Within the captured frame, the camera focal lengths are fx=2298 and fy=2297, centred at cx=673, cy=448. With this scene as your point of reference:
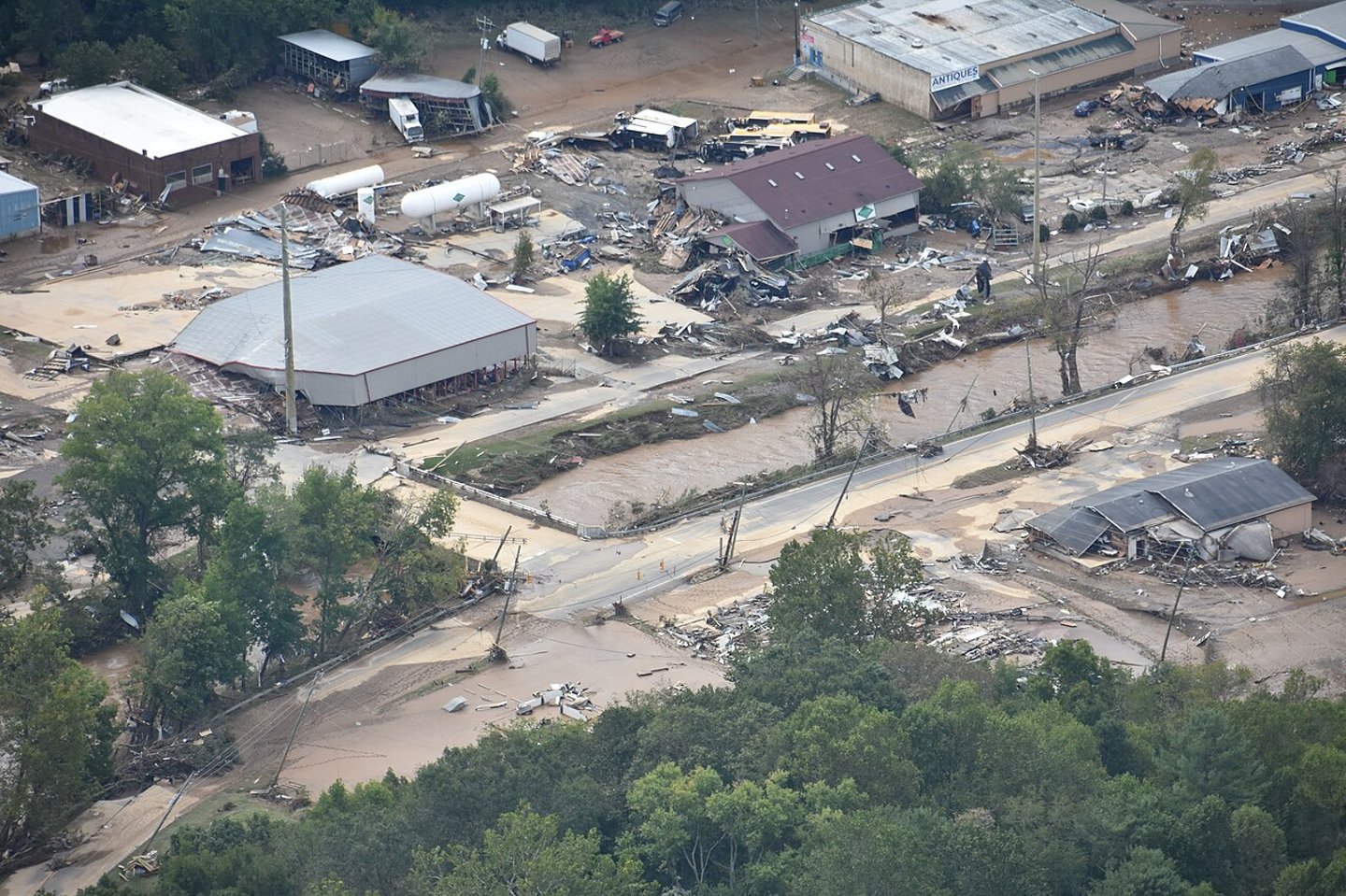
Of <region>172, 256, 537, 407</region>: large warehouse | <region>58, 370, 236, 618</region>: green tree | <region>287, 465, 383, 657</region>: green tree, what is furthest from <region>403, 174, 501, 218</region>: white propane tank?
<region>287, 465, 383, 657</region>: green tree

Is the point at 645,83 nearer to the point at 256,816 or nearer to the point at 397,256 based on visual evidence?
the point at 397,256

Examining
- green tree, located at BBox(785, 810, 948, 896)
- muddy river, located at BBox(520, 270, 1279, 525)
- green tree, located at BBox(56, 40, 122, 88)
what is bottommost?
muddy river, located at BBox(520, 270, 1279, 525)

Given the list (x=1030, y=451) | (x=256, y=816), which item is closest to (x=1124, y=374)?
(x=1030, y=451)

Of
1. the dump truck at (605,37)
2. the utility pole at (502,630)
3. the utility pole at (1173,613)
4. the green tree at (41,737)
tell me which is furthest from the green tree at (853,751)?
the dump truck at (605,37)

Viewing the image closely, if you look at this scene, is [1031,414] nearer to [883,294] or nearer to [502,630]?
[883,294]

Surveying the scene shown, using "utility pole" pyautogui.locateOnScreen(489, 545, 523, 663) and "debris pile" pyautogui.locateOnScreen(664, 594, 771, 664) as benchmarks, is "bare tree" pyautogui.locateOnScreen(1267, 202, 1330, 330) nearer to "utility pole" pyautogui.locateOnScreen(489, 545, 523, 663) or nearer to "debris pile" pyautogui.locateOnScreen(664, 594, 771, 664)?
"debris pile" pyautogui.locateOnScreen(664, 594, 771, 664)

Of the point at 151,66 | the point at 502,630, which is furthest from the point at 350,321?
the point at 151,66
